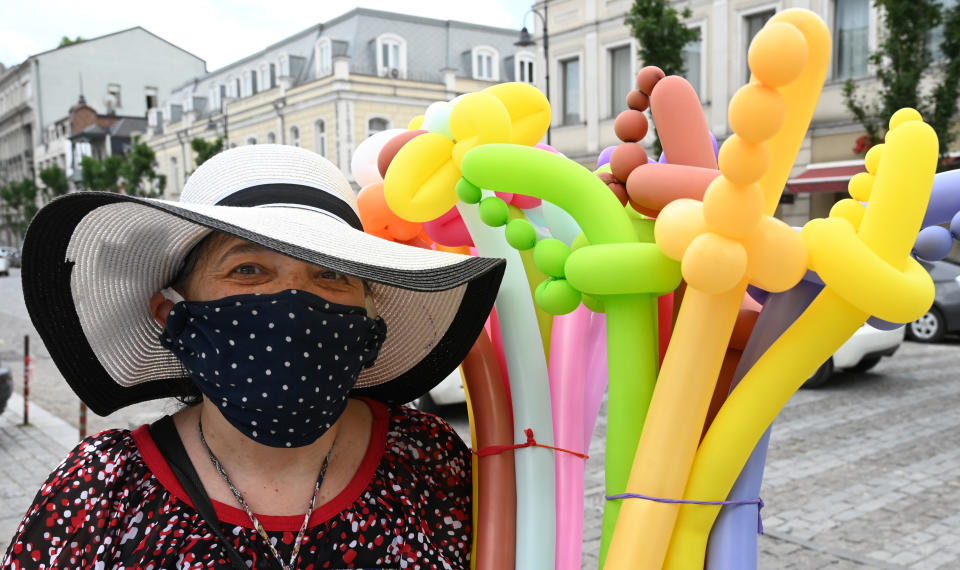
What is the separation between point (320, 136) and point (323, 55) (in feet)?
12.3

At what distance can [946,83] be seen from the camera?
38.8 ft

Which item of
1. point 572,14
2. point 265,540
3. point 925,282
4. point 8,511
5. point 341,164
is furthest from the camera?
point 341,164

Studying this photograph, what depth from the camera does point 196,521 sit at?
1.39m

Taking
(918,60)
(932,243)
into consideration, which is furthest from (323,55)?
(932,243)

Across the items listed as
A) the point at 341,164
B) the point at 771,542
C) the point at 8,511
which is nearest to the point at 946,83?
the point at 771,542

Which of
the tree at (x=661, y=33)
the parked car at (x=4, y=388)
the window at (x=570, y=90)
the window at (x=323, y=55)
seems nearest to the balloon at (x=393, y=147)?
the parked car at (x=4, y=388)

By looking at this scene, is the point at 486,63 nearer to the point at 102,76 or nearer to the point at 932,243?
the point at 102,76

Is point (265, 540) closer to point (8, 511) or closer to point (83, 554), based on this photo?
point (83, 554)

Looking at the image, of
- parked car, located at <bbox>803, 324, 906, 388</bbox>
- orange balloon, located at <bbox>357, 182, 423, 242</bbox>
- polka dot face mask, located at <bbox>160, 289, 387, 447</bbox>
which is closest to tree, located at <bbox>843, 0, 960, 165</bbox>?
parked car, located at <bbox>803, 324, 906, 388</bbox>

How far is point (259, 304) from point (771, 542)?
4.42 meters

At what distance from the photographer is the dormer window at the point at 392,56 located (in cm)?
3081

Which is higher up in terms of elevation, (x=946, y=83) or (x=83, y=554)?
(x=946, y=83)

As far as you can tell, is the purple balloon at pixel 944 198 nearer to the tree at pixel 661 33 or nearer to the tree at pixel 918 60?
the tree at pixel 918 60

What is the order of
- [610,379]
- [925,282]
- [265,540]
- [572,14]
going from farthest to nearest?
[572,14]
[265,540]
[610,379]
[925,282]
